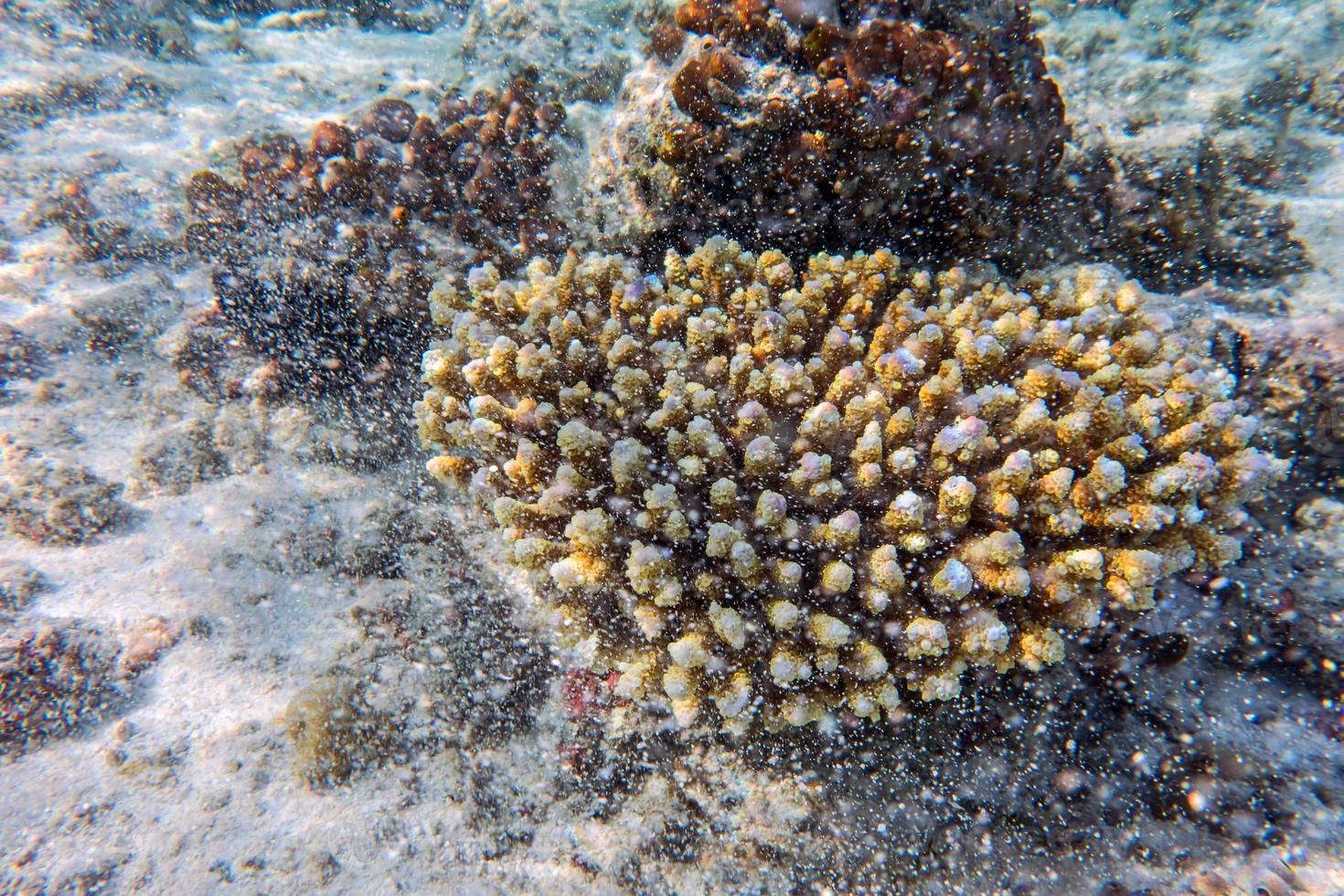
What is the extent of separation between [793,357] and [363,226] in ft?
10.1

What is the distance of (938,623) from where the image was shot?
2.23 metres

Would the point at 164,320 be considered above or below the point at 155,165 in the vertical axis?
below

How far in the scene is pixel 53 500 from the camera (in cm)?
332

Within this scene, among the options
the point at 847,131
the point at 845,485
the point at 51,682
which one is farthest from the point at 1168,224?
the point at 51,682

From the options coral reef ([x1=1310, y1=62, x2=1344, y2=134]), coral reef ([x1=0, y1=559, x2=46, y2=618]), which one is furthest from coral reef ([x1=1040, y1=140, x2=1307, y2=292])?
coral reef ([x1=0, y1=559, x2=46, y2=618])

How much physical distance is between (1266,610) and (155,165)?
29.0ft

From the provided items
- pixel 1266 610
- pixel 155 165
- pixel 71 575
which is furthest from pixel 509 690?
pixel 155 165

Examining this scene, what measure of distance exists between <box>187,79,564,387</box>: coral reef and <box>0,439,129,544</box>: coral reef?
1.19 metres

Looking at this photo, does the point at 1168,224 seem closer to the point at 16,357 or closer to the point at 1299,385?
the point at 1299,385

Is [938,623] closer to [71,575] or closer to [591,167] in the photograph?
[591,167]

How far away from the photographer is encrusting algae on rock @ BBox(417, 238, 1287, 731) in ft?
7.63

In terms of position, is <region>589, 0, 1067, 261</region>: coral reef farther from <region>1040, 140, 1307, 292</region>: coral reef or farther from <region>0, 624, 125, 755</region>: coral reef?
<region>0, 624, 125, 755</region>: coral reef

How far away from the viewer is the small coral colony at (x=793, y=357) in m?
2.37

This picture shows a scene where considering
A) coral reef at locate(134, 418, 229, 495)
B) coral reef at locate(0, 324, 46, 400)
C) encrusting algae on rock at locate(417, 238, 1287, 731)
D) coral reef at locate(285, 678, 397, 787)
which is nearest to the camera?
encrusting algae on rock at locate(417, 238, 1287, 731)
